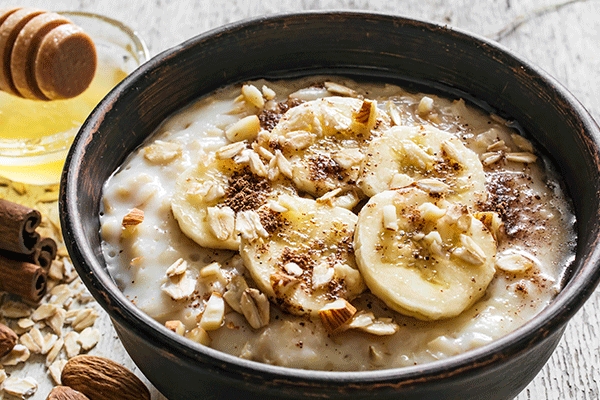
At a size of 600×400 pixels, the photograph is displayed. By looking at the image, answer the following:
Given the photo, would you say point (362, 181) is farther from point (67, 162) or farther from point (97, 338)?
point (97, 338)

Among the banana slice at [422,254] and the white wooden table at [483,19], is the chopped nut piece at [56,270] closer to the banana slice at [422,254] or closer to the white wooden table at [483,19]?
the white wooden table at [483,19]

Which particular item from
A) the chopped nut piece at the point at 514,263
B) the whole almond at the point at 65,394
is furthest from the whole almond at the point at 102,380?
the chopped nut piece at the point at 514,263

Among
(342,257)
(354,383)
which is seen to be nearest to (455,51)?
(342,257)

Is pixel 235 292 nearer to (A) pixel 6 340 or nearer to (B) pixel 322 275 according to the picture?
(B) pixel 322 275

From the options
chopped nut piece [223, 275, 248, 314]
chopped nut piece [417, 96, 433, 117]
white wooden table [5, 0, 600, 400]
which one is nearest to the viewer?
chopped nut piece [223, 275, 248, 314]

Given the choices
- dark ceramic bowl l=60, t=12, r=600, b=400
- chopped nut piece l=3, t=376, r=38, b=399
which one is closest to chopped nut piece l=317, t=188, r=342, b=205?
dark ceramic bowl l=60, t=12, r=600, b=400

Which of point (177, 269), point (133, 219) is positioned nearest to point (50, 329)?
point (133, 219)

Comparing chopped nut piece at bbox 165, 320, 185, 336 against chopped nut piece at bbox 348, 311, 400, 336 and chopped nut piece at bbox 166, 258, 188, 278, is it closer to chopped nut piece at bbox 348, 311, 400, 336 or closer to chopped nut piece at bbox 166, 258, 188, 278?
chopped nut piece at bbox 166, 258, 188, 278
